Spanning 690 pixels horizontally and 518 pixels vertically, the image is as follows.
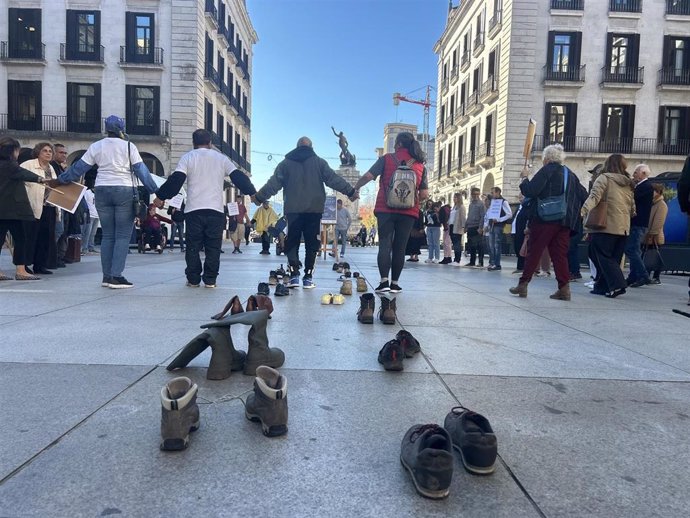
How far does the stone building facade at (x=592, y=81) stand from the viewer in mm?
27188

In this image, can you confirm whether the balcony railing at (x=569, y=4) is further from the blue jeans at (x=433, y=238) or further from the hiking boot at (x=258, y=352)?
the hiking boot at (x=258, y=352)

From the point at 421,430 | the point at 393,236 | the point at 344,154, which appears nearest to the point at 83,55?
the point at 344,154

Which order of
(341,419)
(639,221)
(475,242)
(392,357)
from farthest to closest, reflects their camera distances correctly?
1. (475,242)
2. (639,221)
3. (392,357)
4. (341,419)

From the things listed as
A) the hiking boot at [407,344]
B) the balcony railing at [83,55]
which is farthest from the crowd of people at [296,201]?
the balcony railing at [83,55]

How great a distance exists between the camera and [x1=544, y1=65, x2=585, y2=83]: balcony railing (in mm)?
27297

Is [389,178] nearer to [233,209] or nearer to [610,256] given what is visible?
[610,256]

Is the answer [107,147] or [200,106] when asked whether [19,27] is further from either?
[107,147]

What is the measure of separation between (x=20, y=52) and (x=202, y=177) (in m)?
28.9

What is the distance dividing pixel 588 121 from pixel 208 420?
31139mm

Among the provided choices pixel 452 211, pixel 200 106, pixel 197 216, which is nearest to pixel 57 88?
pixel 200 106

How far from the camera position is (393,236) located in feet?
20.1

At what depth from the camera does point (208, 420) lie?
2.07 m

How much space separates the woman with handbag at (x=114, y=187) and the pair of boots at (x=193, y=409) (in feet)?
15.0

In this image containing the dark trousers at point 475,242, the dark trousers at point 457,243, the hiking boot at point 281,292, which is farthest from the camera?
the dark trousers at point 457,243
